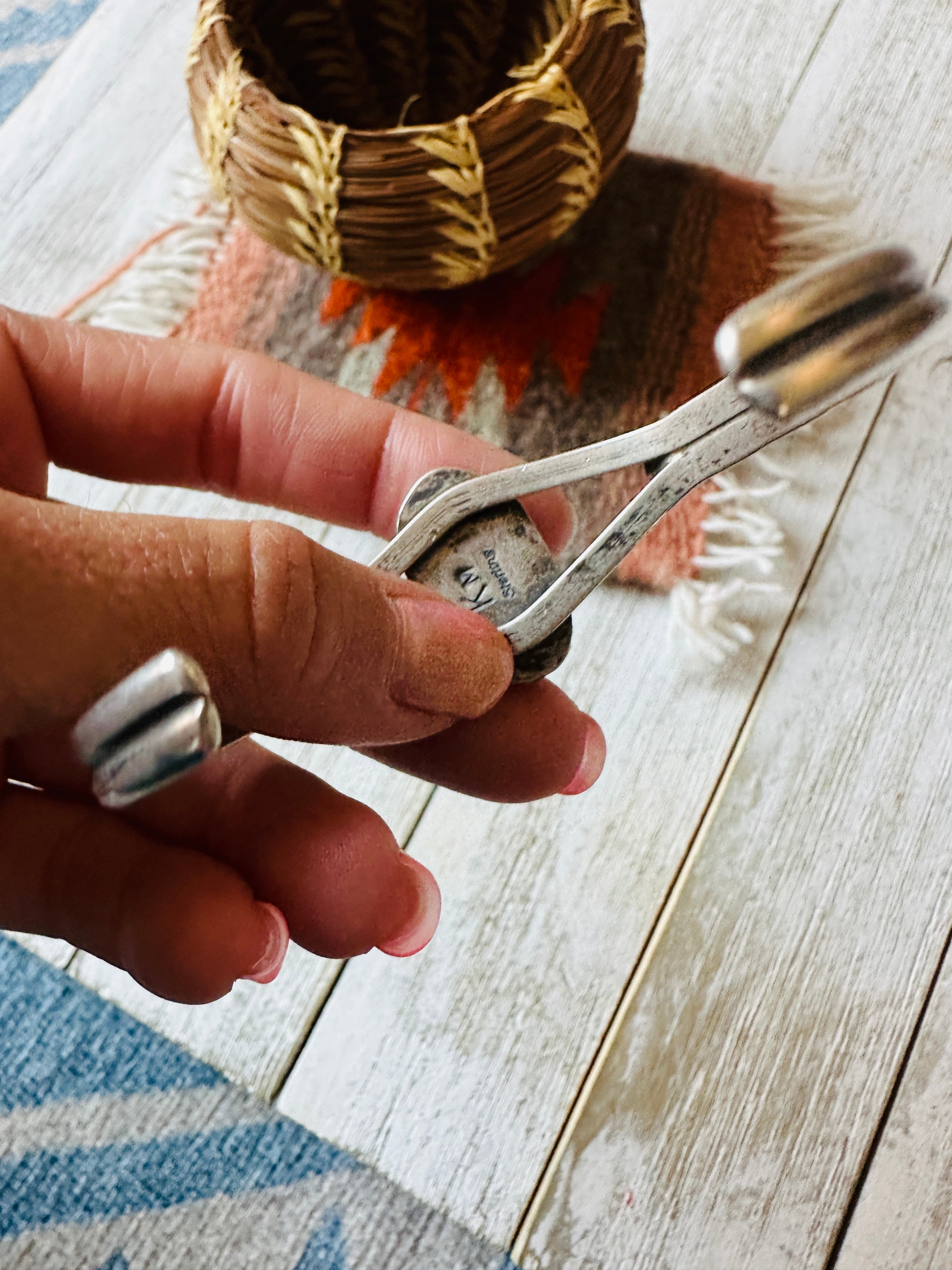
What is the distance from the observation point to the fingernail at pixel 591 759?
15.4 inches

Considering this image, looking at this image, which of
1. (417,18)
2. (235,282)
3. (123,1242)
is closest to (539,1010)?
(123,1242)

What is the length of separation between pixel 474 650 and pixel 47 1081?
33 cm

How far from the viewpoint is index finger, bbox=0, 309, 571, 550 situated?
40 centimetres

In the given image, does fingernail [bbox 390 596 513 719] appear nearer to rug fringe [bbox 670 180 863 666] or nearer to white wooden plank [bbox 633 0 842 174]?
rug fringe [bbox 670 180 863 666]

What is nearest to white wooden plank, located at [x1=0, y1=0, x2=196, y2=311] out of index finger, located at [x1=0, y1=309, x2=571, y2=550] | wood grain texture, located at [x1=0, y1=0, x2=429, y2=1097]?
wood grain texture, located at [x1=0, y1=0, x2=429, y2=1097]

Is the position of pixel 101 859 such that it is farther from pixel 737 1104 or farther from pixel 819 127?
pixel 819 127

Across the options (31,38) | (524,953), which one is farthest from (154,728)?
(31,38)

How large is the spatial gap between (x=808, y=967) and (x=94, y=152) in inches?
24.0

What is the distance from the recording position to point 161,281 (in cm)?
59

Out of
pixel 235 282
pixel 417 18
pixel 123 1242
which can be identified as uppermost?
pixel 417 18

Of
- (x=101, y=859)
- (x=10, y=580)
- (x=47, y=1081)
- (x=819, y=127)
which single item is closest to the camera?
(x=10, y=580)

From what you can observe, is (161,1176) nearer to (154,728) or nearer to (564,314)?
(154,728)

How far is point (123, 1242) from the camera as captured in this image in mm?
450

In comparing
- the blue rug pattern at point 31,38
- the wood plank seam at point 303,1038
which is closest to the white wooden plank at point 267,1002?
the wood plank seam at point 303,1038
